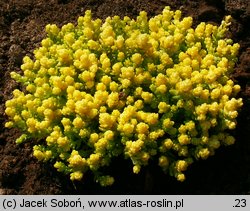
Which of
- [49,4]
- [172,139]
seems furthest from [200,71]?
[49,4]

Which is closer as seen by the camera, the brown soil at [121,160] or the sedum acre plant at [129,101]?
the sedum acre plant at [129,101]

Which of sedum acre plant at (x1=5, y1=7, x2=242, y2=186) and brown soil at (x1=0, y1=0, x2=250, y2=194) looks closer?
sedum acre plant at (x1=5, y1=7, x2=242, y2=186)

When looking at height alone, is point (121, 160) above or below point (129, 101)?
below

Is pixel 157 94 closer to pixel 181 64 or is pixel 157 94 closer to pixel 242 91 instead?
pixel 181 64

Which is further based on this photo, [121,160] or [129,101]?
[121,160]
